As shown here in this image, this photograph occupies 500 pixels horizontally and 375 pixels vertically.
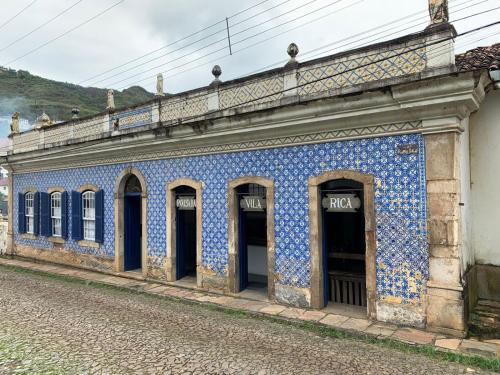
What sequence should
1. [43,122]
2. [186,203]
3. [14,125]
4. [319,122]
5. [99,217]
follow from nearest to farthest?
[319,122]
[186,203]
[99,217]
[43,122]
[14,125]

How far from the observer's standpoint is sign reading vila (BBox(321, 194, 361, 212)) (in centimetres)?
679

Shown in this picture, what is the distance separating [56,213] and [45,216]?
0.52 metres

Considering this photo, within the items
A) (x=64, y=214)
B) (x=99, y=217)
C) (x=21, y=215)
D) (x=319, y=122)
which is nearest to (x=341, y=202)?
(x=319, y=122)

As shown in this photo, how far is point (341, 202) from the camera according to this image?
6.95 meters

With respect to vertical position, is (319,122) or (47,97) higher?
(47,97)

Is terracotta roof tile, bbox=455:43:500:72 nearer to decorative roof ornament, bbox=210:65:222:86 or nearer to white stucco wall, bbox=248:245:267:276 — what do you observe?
decorative roof ornament, bbox=210:65:222:86

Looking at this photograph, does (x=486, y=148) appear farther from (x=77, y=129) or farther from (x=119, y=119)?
(x=77, y=129)

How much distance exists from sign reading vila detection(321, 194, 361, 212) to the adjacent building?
2 cm

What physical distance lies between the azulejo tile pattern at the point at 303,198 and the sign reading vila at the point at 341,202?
1.27ft

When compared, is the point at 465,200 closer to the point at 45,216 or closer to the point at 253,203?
the point at 253,203

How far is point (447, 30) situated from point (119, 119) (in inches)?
340

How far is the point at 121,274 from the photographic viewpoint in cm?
1074

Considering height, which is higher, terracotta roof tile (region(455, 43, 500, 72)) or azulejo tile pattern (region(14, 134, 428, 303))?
terracotta roof tile (region(455, 43, 500, 72))

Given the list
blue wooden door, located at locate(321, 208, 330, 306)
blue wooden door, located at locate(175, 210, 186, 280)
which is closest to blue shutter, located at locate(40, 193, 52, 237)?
blue wooden door, located at locate(175, 210, 186, 280)
